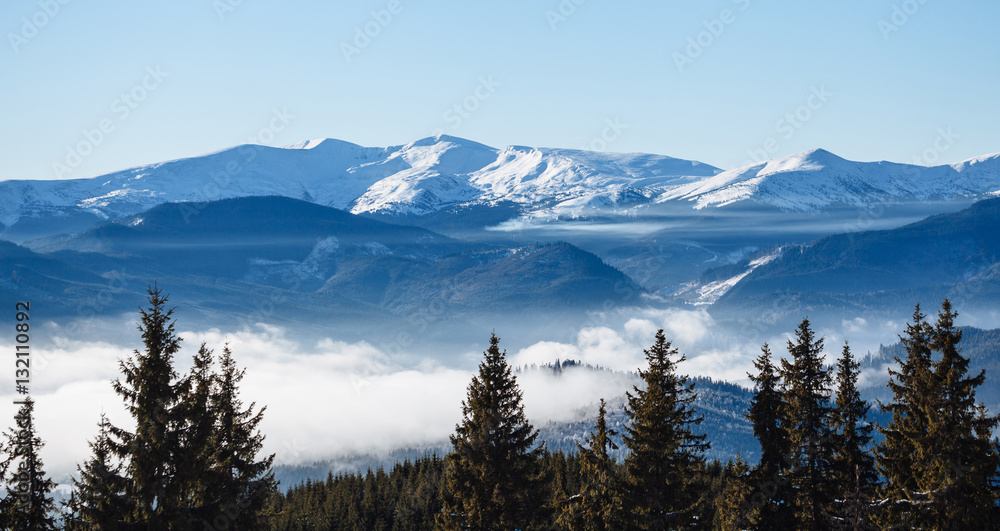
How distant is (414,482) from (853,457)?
74942 mm

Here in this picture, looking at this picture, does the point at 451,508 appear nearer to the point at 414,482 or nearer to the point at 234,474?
the point at 234,474

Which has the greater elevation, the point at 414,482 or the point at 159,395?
the point at 159,395

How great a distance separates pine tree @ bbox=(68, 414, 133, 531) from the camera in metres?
33.9

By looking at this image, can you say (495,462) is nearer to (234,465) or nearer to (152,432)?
(234,465)

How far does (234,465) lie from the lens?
4075 cm

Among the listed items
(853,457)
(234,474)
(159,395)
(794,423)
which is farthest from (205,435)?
(853,457)

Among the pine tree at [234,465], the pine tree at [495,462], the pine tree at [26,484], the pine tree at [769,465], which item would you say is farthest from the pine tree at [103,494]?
the pine tree at [769,465]

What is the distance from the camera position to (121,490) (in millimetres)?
34500

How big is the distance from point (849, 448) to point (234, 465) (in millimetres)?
27022

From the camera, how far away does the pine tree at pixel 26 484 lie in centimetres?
3831

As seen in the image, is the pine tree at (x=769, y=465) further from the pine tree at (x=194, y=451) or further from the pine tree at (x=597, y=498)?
the pine tree at (x=194, y=451)

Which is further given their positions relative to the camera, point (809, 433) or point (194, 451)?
point (809, 433)

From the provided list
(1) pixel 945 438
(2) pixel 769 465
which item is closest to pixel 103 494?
(2) pixel 769 465

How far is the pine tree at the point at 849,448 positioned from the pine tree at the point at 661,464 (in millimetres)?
5964
